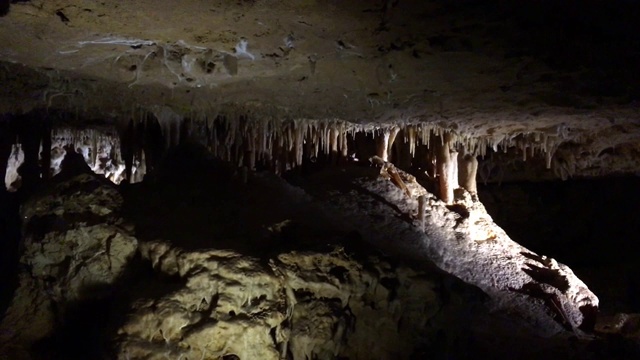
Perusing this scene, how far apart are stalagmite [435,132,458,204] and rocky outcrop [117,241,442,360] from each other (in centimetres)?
501

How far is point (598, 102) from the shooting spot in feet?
23.4

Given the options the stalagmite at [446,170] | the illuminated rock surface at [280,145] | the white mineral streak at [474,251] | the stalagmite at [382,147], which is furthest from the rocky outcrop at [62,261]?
the stalagmite at [446,170]

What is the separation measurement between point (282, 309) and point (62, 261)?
268cm

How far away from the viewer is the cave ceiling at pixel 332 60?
14.5 ft

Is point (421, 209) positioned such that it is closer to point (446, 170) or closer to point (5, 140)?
point (446, 170)

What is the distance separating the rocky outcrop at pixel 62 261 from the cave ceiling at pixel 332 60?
1.66m

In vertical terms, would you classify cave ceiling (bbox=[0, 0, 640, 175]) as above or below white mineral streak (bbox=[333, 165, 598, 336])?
above

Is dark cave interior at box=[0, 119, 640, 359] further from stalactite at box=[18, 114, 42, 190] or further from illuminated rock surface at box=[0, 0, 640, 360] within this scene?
stalactite at box=[18, 114, 42, 190]

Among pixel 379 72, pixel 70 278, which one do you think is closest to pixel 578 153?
pixel 379 72

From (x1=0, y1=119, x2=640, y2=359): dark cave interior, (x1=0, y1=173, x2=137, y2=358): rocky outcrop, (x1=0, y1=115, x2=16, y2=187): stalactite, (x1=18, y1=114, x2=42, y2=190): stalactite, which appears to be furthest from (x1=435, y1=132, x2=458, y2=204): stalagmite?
(x1=0, y1=115, x2=16, y2=187): stalactite

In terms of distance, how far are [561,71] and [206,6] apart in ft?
12.7

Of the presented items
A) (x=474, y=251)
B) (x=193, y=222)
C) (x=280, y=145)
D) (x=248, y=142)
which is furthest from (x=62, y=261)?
(x=474, y=251)

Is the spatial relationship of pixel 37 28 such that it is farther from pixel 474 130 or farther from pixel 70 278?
pixel 474 130

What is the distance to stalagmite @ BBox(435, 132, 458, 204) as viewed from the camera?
414 inches
